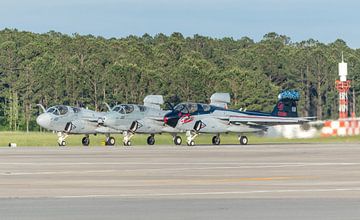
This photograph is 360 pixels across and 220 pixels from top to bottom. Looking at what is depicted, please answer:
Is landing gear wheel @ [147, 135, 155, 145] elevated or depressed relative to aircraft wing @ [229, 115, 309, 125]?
depressed

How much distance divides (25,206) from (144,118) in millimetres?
51767

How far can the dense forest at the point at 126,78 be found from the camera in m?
136

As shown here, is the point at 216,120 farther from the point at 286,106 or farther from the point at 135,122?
the point at 286,106

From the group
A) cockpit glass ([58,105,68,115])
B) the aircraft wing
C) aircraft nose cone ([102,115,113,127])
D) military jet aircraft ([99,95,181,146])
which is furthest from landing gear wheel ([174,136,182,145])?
cockpit glass ([58,105,68,115])

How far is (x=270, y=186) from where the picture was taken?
26.2m

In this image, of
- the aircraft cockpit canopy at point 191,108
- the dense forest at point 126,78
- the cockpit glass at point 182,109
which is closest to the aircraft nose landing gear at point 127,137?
the aircraft cockpit canopy at point 191,108

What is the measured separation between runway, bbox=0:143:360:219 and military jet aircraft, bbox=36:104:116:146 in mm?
30647

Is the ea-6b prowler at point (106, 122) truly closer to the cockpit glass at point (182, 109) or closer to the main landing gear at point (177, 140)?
the main landing gear at point (177, 140)

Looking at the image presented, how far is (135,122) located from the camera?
72.1 meters

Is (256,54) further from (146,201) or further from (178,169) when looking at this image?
(146,201)

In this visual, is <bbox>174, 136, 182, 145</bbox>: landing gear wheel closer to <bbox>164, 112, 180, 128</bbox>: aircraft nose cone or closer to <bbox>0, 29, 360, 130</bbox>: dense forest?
<bbox>164, 112, 180, 128</bbox>: aircraft nose cone

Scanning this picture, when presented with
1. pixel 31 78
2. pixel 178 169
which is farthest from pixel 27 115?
pixel 178 169

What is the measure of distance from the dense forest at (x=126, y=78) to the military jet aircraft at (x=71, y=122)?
140 ft

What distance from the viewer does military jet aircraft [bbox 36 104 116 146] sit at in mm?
71562
